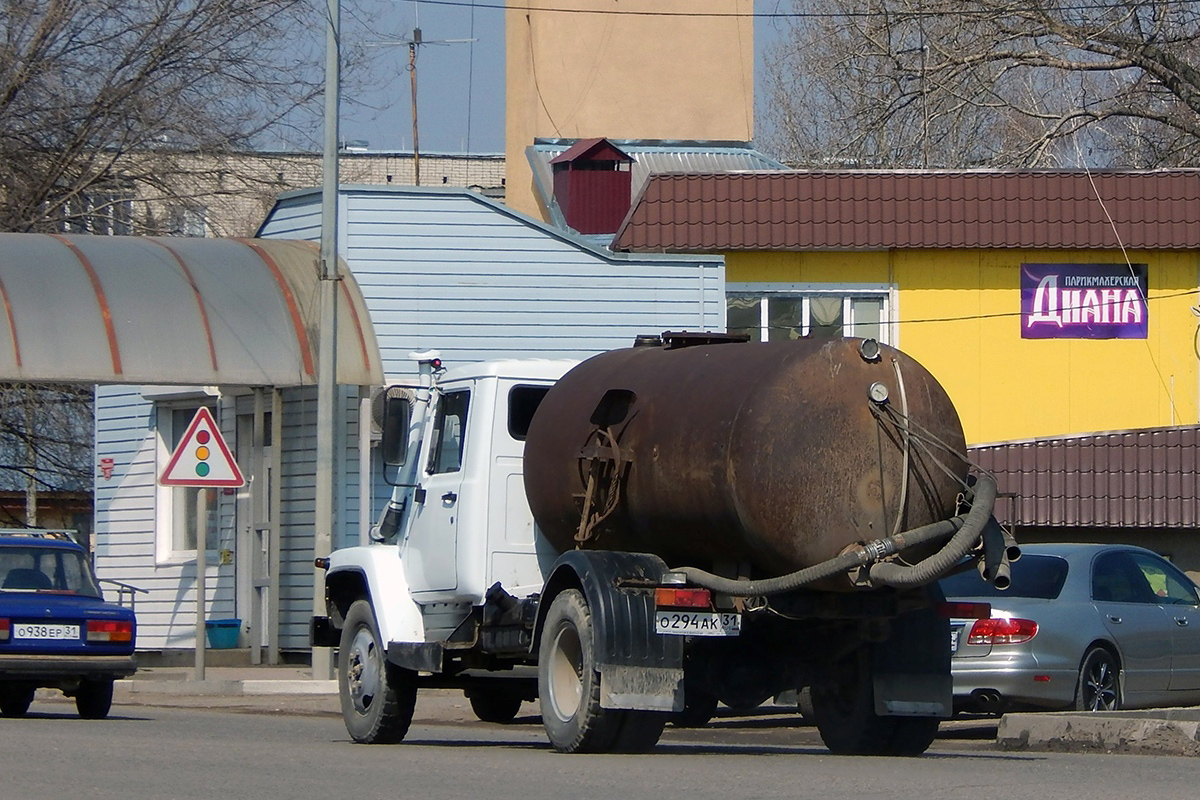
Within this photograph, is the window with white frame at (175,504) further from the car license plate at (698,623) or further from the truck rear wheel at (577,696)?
the car license plate at (698,623)

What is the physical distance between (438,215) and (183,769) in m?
11.3

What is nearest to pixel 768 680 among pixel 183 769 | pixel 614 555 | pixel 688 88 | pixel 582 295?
pixel 614 555

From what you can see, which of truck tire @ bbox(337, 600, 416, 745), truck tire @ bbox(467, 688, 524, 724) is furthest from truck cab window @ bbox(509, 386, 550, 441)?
truck tire @ bbox(467, 688, 524, 724)

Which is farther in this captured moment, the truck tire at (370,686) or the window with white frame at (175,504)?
the window with white frame at (175,504)

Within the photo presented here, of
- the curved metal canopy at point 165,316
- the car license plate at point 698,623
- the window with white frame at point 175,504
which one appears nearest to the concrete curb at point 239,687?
the curved metal canopy at point 165,316

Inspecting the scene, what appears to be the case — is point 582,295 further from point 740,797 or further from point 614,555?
point 740,797

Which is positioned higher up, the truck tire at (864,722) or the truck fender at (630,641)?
the truck fender at (630,641)

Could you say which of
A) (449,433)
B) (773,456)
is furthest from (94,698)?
(773,456)

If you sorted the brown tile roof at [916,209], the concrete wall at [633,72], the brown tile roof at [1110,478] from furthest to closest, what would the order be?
the concrete wall at [633,72]
the brown tile roof at [916,209]
the brown tile roof at [1110,478]

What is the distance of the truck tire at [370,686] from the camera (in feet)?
40.1

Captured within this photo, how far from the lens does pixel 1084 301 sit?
25.6m

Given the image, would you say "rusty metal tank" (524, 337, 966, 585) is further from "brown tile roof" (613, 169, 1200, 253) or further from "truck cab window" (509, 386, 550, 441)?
"brown tile roof" (613, 169, 1200, 253)

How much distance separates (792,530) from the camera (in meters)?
9.81

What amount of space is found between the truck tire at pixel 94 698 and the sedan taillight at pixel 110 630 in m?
0.38
